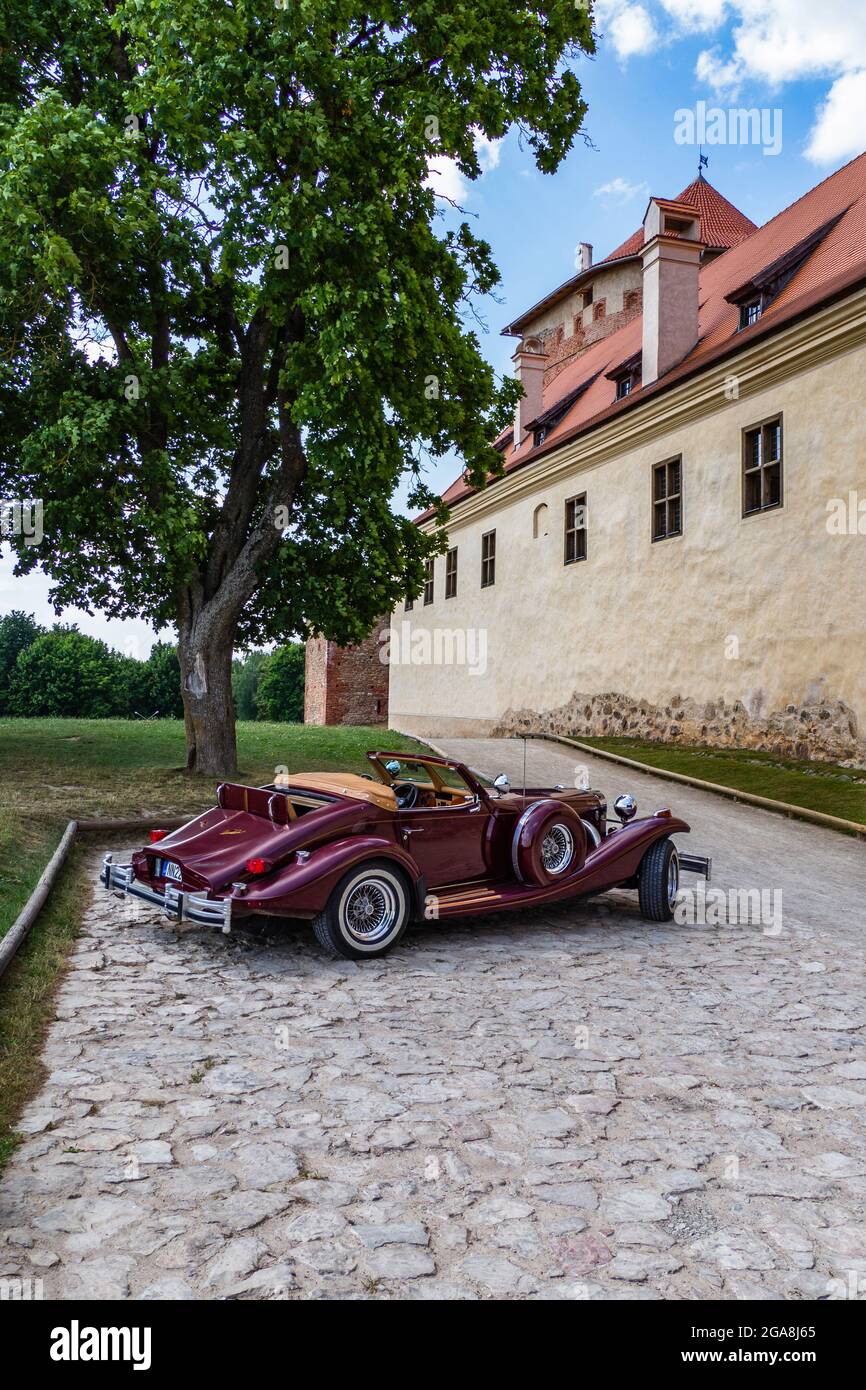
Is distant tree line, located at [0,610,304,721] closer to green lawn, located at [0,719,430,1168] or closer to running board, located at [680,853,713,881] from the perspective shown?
green lawn, located at [0,719,430,1168]

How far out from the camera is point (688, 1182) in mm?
3275

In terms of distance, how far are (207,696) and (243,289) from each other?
20.5 ft

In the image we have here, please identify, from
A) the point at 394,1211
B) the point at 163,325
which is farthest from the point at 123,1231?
the point at 163,325

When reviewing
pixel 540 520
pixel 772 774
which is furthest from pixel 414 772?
pixel 540 520

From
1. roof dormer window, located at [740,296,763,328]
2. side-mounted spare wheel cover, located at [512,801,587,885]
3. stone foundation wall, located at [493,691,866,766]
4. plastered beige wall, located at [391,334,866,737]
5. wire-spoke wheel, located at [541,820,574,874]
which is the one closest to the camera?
side-mounted spare wheel cover, located at [512,801,587,885]

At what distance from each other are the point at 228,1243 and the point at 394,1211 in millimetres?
536

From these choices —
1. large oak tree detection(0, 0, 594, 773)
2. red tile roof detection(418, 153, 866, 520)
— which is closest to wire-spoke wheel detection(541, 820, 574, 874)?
large oak tree detection(0, 0, 594, 773)

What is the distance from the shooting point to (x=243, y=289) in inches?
564

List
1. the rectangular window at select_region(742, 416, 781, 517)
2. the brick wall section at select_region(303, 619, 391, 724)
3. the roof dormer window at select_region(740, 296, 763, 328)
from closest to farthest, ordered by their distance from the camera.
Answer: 1. the rectangular window at select_region(742, 416, 781, 517)
2. the roof dormer window at select_region(740, 296, 763, 328)
3. the brick wall section at select_region(303, 619, 391, 724)

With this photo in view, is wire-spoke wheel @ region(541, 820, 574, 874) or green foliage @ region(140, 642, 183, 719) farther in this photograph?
green foliage @ region(140, 642, 183, 719)

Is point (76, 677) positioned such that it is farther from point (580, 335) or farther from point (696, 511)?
point (696, 511)

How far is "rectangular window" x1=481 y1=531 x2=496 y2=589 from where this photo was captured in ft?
97.1

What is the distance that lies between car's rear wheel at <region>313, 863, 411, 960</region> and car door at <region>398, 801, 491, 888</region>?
0.30m
